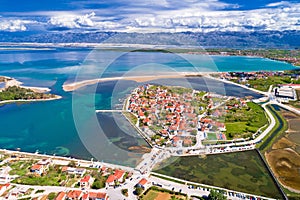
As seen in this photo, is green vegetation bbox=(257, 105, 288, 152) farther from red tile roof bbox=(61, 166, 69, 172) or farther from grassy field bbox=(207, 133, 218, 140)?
red tile roof bbox=(61, 166, 69, 172)

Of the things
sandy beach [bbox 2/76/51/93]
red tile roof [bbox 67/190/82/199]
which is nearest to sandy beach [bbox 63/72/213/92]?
sandy beach [bbox 2/76/51/93]

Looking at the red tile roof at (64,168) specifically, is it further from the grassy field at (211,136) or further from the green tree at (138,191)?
the grassy field at (211,136)

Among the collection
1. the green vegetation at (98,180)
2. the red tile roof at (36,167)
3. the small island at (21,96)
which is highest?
the small island at (21,96)

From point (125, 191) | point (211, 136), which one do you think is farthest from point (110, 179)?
point (211, 136)

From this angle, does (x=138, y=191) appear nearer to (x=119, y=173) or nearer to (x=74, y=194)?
(x=119, y=173)

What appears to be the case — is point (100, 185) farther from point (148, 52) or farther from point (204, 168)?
point (148, 52)

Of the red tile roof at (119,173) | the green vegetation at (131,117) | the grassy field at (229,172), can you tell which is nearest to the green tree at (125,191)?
the red tile roof at (119,173)

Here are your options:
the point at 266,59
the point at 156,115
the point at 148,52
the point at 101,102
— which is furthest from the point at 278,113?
the point at 148,52

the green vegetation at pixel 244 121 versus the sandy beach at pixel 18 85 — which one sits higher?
the sandy beach at pixel 18 85
